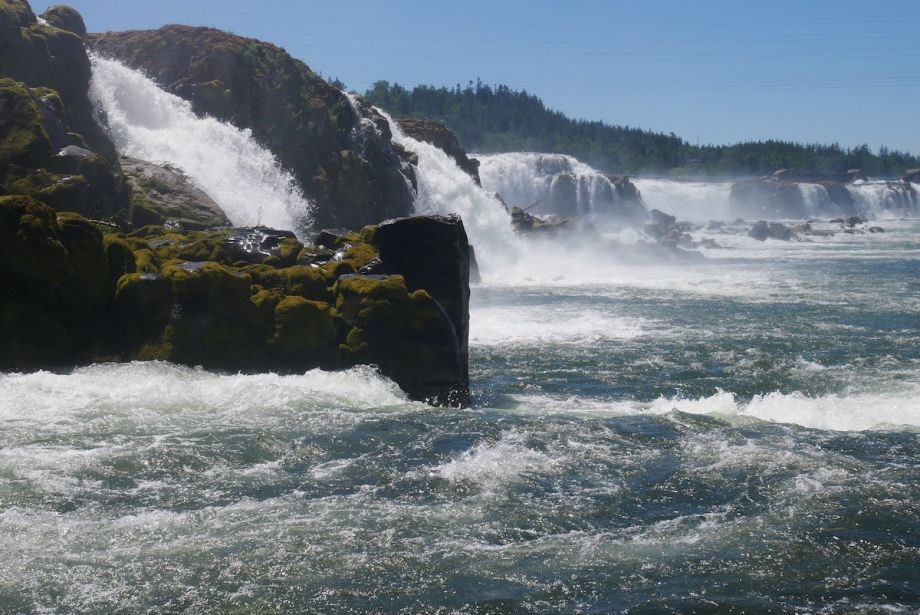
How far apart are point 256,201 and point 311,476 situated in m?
24.9

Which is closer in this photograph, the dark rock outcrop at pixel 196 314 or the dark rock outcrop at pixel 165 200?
the dark rock outcrop at pixel 196 314

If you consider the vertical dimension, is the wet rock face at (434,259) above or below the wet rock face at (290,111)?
below

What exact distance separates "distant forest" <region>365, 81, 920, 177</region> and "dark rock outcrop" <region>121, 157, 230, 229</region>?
382 ft

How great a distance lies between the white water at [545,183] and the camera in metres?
76.9

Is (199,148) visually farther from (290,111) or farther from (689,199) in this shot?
(689,199)

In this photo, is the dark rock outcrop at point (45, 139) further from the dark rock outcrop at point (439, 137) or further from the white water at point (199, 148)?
the dark rock outcrop at point (439, 137)

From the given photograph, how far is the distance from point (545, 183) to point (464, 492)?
69.6 metres

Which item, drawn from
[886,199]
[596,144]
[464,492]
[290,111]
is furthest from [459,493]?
[596,144]

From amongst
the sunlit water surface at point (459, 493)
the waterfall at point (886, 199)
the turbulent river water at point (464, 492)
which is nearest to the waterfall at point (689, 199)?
the waterfall at point (886, 199)

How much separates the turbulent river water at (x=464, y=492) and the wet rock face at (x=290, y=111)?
22.7 metres

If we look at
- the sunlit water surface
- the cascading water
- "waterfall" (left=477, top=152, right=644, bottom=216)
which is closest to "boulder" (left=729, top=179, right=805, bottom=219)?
the cascading water

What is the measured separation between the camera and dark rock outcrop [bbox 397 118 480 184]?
5591 cm

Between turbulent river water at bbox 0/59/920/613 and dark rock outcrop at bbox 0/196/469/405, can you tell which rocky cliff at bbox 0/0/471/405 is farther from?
turbulent river water at bbox 0/59/920/613

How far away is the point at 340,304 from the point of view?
53.5 ft
